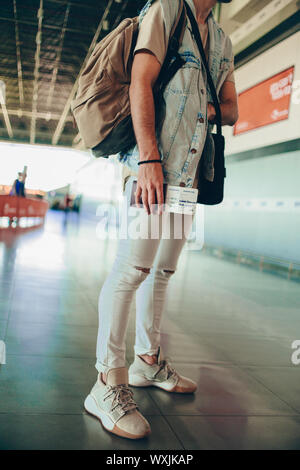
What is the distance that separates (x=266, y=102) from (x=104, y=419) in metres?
7.54

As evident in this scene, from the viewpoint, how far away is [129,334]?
264cm

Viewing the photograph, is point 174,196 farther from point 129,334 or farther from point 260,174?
point 260,174

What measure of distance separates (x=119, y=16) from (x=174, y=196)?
35.9 ft

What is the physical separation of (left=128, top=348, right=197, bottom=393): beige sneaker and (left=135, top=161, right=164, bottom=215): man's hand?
813 mm

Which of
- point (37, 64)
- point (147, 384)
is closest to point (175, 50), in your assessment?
point (147, 384)

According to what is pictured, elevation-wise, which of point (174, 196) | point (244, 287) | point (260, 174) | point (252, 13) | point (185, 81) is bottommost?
point (244, 287)

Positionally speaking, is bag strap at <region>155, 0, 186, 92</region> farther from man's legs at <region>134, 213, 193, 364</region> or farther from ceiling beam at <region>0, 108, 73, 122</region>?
ceiling beam at <region>0, 108, 73, 122</region>

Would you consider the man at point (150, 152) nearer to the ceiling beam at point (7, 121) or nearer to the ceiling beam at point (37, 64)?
the ceiling beam at point (37, 64)

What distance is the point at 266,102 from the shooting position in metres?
7.84

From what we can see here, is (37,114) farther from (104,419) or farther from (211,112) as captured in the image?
(104,419)

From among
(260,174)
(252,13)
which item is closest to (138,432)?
(260,174)

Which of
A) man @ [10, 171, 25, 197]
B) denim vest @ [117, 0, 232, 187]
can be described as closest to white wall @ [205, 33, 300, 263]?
man @ [10, 171, 25, 197]

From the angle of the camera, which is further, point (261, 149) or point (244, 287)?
point (261, 149)

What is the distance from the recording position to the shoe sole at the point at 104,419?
1396 mm
